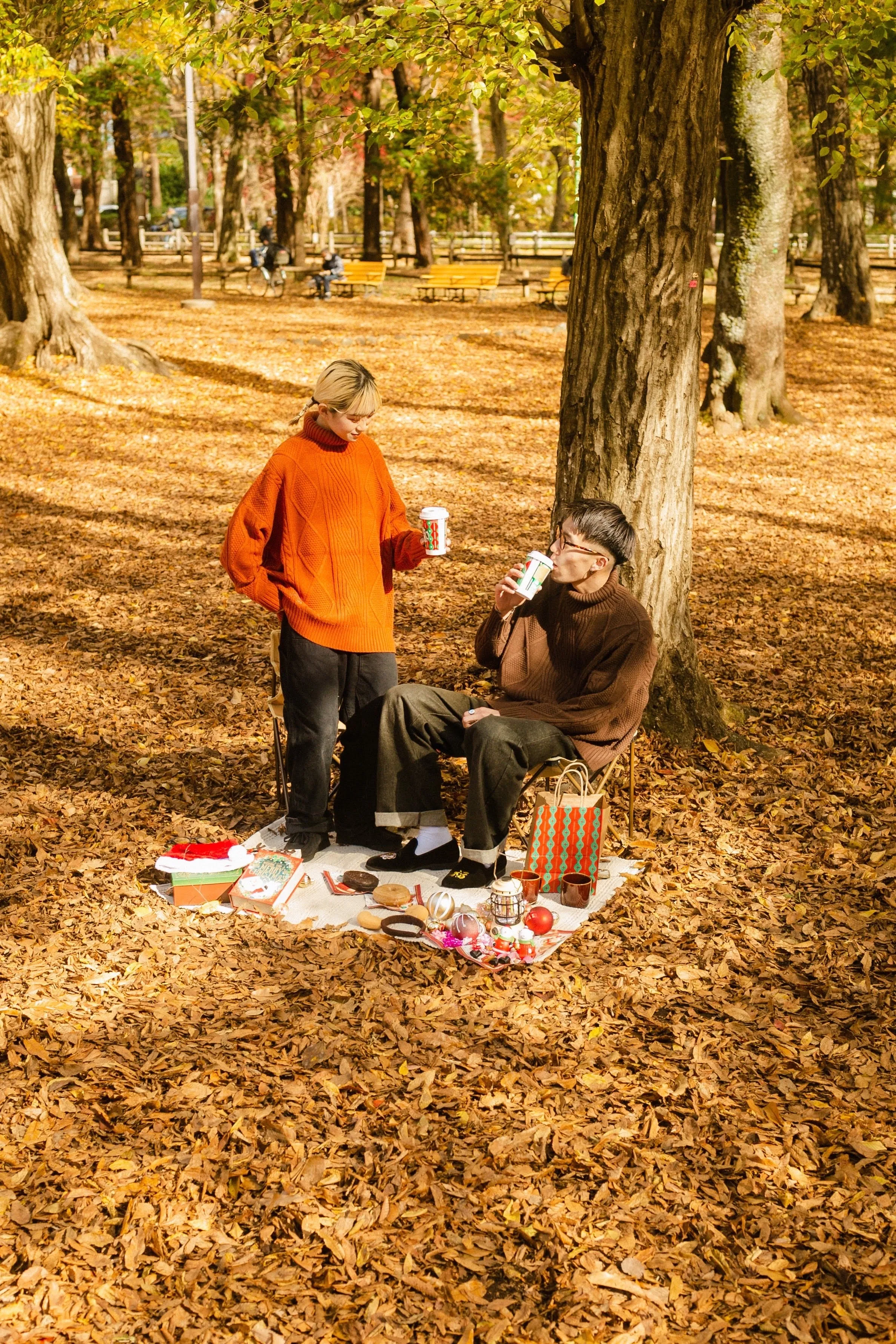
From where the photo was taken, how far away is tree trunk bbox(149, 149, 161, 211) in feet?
179

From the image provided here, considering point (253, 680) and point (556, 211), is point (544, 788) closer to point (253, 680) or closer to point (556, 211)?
point (253, 680)

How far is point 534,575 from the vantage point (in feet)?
13.8

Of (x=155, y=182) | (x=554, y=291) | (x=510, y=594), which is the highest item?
(x=155, y=182)

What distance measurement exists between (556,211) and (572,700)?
4144cm

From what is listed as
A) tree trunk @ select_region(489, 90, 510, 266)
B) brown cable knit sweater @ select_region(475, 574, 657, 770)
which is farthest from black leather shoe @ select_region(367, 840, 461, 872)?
tree trunk @ select_region(489, 90, 510, 266)

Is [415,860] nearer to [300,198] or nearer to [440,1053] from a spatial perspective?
[440,1053]

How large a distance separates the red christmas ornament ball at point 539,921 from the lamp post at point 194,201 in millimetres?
18828

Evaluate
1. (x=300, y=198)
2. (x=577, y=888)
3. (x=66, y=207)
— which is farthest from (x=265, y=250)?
(x=577, y=888)

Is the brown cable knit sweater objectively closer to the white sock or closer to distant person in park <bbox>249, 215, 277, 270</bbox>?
the white sock

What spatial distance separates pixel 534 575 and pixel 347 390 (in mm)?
1001

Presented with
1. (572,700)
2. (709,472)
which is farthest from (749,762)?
(709,472)

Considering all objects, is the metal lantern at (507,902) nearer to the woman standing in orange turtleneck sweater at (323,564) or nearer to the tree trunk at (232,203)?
the woman standing in orange turtleneck sweater at (323,564)

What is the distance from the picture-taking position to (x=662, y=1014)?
396 cm

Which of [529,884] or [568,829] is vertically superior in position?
[568,829]
